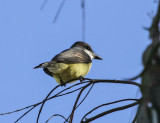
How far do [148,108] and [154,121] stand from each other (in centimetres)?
4

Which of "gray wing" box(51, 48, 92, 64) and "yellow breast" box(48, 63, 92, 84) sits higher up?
"gray wing" box(51, 48, 92, 64)

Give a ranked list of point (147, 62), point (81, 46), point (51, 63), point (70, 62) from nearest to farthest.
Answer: point (147, 62) < point (51, 63) < point (70, 62) < point (81, 46)

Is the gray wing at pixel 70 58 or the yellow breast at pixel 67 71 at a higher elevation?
the gray wing at pixel 70 58

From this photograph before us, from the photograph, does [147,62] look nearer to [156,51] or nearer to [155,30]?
[156,51]

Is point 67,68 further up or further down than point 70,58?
further down

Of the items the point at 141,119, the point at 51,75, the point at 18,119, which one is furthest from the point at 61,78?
the point at 141,119

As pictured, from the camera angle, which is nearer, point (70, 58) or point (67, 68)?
point (67, 68)

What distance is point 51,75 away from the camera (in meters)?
4.46

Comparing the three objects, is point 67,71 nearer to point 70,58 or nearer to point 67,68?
point 67,68

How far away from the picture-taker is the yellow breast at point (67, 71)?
420 centimetres

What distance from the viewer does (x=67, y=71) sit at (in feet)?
14.1

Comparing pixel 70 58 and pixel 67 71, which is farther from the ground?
pixel 70 58

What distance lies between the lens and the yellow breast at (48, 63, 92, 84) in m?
4.20

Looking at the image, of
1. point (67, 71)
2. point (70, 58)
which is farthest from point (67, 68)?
point (70, 58)
